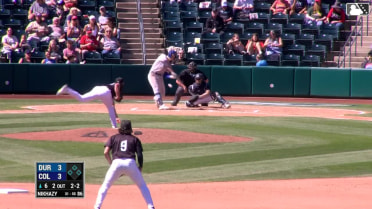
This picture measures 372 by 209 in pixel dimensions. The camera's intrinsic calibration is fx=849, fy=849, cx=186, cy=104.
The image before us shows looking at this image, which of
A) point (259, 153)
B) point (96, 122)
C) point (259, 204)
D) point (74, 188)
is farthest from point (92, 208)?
point (96, 122)

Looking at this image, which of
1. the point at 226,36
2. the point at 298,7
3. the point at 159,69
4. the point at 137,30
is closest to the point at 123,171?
the point at 159,69

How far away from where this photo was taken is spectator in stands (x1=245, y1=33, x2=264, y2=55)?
3138 centimetres

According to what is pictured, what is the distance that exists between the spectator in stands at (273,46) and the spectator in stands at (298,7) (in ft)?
8.01

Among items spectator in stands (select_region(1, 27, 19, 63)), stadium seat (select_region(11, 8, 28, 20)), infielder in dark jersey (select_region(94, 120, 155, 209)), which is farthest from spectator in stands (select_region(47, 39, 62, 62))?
infielder in dark jersey (select_region(94, 120, 155, 209))

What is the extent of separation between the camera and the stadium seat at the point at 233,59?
3192cm

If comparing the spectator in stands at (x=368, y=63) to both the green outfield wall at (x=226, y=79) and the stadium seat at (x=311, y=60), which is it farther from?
the stadium seat at (x=311, y=60)

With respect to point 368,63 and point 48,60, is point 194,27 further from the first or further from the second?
point 368,63

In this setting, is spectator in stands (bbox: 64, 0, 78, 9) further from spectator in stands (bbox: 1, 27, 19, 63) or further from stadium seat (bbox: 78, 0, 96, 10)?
spectator in stands (bbox: 1, 27, 19, 63)

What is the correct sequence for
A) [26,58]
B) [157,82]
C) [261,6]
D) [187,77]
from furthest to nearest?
[261,6] < [26,58] < [187,77] < [157,82]

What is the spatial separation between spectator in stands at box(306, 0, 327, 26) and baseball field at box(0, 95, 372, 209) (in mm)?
4993

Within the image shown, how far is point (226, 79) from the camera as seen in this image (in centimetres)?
3158

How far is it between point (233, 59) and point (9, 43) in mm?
8293

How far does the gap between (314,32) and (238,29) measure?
2934 mm

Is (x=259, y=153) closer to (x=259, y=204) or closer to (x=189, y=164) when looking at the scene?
(x=189, y=164)
